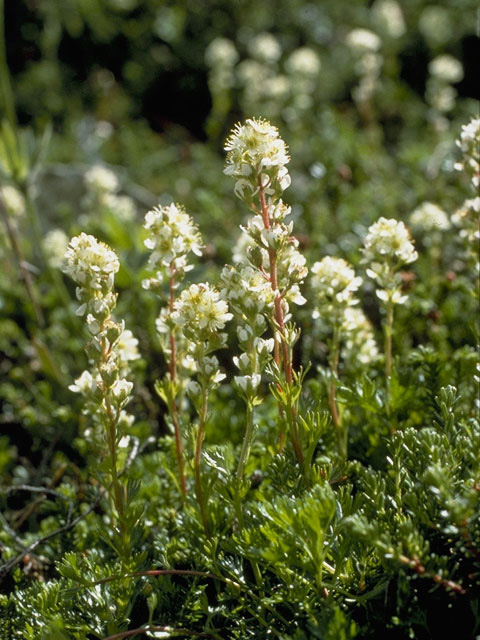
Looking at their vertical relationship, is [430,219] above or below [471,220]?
above

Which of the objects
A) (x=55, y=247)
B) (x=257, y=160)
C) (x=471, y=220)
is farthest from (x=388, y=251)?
(x=55, y=247)

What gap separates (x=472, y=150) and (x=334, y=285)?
63 centimetres

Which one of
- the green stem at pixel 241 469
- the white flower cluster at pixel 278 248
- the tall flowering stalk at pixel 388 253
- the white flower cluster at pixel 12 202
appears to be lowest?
the green stem at pixel 241 469

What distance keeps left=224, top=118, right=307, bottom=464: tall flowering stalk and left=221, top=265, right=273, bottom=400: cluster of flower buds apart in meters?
0.04

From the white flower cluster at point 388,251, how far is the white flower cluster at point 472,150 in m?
0.35

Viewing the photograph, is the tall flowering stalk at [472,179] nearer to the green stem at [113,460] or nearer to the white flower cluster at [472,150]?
the white flower cluster at [472,150]

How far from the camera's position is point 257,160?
1.81 metres

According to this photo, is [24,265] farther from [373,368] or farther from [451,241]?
[451,241]

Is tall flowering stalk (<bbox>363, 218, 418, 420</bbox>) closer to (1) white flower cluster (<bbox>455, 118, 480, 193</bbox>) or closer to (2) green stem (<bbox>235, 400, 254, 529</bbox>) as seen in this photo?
(1) white flower cluster (<bbox>455, 118, 480, 193</bbox>)

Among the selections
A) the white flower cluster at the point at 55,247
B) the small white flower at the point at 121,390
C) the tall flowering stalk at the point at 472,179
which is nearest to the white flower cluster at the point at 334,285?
the tall flowering stalk at the point at 472,179

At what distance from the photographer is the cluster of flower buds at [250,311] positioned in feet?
5.84

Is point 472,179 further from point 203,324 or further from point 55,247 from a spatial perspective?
point 55,247

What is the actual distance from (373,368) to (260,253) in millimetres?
1002

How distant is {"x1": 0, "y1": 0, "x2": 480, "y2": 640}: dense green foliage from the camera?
1712 mm
